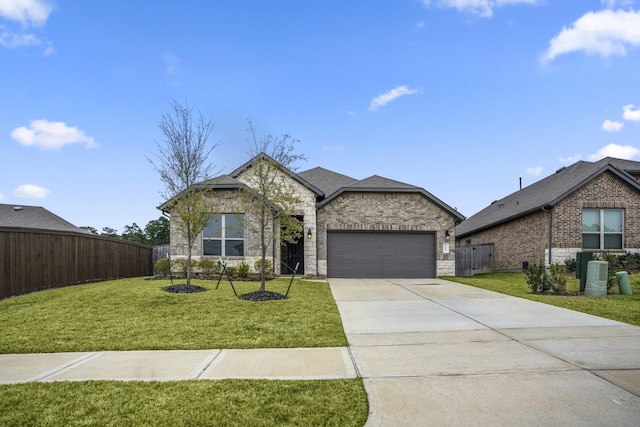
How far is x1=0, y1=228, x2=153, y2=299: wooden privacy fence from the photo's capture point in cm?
1055

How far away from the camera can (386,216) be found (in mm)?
18156

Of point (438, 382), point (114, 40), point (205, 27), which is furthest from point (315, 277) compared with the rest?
point (438, 382)

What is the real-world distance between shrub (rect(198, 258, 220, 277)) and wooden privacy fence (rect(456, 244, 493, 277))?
12.7 m

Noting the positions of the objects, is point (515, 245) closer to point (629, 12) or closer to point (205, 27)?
point (629, 12)

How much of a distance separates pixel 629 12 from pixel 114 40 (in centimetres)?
1646

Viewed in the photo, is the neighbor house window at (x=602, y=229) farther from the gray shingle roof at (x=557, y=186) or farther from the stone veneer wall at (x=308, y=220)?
the stone veneer wall at (x=308, y=220)

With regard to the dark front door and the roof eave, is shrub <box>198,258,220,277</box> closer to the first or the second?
the dark front door

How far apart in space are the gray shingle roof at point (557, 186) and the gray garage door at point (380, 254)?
5.40m

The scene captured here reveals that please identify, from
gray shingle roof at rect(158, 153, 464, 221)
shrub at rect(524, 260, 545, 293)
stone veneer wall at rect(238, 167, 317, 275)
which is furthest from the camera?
stone veneer wall at rect(238, 167, 317, 275)

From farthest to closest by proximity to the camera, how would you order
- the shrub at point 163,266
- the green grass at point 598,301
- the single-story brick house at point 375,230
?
the single-story brick house at point 375,230, the shrub at point 163,266, the green grass at point 598,301

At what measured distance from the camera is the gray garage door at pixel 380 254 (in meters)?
18.1

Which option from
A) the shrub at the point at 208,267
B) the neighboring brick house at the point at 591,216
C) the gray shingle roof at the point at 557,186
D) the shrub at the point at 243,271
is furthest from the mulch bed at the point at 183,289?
the gray shingle roof at the point at 557,186

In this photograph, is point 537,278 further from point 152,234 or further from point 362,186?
point 152,234

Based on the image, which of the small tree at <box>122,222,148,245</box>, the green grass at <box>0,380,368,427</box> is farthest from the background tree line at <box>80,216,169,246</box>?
the green grass at <box>0,380,368,427</box>
